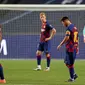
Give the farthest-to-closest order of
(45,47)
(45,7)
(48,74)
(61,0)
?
(61,0) < (45,7) < (45,47) < (48,74)

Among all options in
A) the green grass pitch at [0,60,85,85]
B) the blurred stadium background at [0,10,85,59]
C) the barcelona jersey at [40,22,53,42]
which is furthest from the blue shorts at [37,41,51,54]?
the blurred stadium background at [0,10,85,59]

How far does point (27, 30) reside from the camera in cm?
2045

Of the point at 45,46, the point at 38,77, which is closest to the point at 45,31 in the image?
the point at 45,46

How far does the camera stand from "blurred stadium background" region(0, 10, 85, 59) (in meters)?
19.9

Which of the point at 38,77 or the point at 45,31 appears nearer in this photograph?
the point at 38,77

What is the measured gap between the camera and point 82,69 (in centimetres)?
1577

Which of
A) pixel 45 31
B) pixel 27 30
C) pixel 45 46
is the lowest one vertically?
pixel 27 30

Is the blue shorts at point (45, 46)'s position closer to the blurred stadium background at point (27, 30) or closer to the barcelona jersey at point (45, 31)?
the barcelona jersey at point (45, 31)

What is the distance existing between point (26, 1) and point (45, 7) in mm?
9560

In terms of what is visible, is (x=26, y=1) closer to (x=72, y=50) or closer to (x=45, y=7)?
(x=45, y=7)

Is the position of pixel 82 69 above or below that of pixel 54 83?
below

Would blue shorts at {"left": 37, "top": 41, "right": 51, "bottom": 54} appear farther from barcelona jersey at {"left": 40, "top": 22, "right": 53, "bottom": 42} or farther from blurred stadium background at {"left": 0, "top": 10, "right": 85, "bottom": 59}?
blurred stadium background at {"left": 0, "top": 10, "right": 85, "bottom": 59}

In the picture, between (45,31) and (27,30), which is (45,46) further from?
(27,30)

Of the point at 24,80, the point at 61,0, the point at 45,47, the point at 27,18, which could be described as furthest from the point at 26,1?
the point at 24,80
